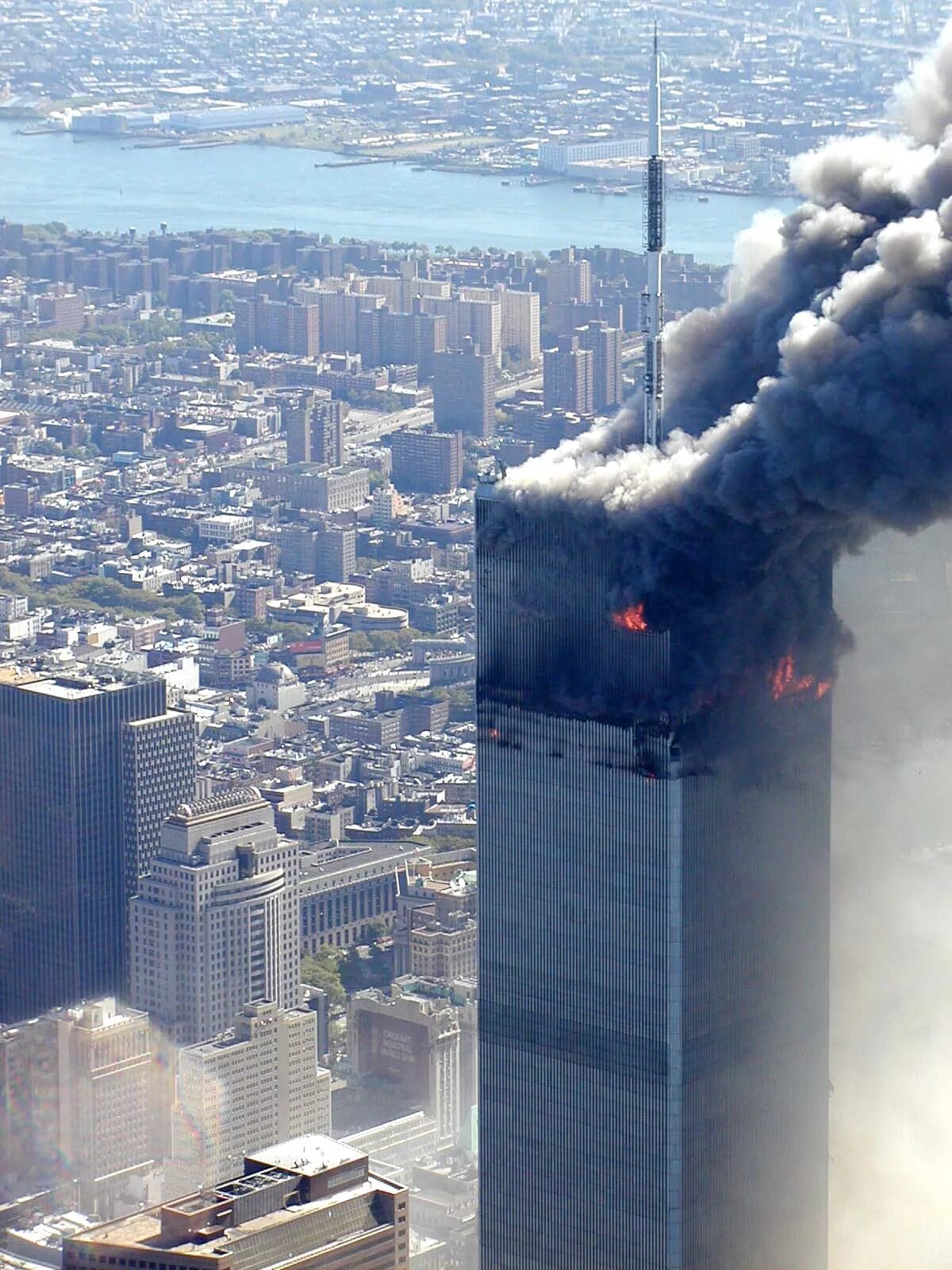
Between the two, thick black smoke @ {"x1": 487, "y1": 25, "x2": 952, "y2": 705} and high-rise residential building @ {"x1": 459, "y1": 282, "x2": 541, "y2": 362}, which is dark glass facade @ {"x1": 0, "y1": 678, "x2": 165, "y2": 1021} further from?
high-rise residential building @ {"x1": 459, "y1": 282, "x2": 541, "y2": 362}

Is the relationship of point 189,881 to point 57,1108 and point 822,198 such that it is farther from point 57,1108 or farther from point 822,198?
point 822,198

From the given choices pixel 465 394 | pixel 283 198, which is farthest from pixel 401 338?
pixel 283 198

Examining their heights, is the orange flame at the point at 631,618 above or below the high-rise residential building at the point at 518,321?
above

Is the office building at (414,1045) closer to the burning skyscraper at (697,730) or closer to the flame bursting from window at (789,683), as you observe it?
the burning skyscraper at (697,730)

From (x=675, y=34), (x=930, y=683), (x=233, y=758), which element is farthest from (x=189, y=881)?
(x=675, y=34)

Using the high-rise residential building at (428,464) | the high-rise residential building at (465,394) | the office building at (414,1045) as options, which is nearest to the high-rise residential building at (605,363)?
the high-rise residential building at (465,394)

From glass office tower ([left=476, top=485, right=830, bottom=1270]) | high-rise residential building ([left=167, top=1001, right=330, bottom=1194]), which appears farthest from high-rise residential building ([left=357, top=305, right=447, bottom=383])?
glass office tower ([left=476, top=485, right=830, bottom=1270])

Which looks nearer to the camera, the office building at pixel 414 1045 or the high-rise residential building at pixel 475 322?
the office building at pixel 414 1045
